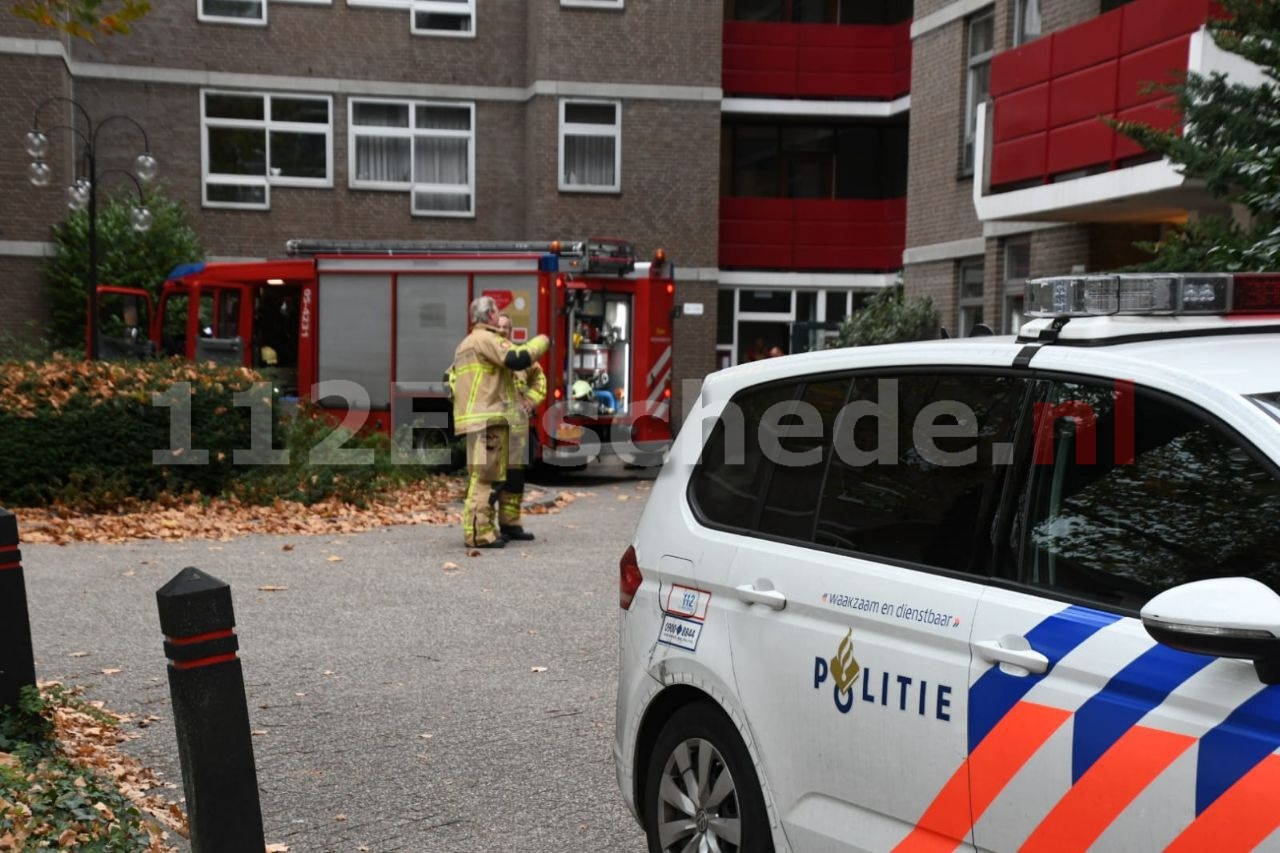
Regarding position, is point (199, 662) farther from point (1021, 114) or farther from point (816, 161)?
point (816, 161)

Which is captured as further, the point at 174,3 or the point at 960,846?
the point at 174,3

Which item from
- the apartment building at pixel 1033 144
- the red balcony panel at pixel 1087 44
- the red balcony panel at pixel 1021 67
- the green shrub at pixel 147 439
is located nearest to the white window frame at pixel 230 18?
the apartment building at pixel 1033 144

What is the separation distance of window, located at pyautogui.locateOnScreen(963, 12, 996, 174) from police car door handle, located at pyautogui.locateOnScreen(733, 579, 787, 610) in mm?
17814

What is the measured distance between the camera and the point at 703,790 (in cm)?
418

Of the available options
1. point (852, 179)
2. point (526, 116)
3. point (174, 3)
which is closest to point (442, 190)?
point (526, 116)

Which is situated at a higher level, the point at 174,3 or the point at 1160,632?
the point at 174,3

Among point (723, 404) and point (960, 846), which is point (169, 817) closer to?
point (723, 404)

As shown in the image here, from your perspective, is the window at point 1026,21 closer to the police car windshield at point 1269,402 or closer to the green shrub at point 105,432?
the green shrub at point 105,432

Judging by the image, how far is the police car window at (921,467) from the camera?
3492 mm

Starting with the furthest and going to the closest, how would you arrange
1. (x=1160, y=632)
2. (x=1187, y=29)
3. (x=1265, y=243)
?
(x=1187, y=29) → (x=1265, y=243) → (x=1160, y=632)

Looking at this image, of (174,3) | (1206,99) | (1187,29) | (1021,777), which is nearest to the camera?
(1021,777)

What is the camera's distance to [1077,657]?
3053 millimetres

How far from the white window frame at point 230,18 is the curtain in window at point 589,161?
623cm

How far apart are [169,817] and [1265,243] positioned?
5.31 m
